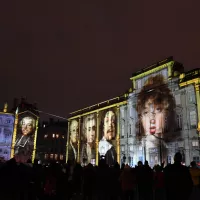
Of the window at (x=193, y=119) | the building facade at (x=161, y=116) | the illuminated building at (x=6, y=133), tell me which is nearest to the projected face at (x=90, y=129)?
the building facade at (x=161, y=116)

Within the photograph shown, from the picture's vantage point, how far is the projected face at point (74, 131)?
57569 millimetres

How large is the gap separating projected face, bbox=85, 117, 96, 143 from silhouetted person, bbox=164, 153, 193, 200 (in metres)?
46.7

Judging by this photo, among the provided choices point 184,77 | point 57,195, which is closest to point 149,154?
point 184,77

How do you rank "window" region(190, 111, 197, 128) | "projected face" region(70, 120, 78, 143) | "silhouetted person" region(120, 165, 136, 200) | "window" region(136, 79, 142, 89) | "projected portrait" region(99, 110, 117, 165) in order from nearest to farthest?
"silhouetted person" region(120, 165, 136, 200)
"window" region(190, 111, 197, 128)
"window" region(136, 79, 142, 89)
"projected portrait" region(99, 110, 117, 165)
"projected face" region(70, 120, 78, 143)

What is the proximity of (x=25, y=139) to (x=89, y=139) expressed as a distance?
17.0 m

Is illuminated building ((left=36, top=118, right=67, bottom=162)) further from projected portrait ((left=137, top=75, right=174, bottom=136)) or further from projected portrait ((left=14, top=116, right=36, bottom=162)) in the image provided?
projected portrait ((left=137, top=75, right=174, bottom=136))

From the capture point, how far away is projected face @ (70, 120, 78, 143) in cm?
5757

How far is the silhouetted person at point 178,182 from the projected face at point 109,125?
4224cm

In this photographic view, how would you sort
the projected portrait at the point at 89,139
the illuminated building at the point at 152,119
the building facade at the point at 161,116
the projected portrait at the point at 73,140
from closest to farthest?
the building facade at the point at 161,116 → the illuminated building at the point at 152,119 → the projected portrait at the point at 89,139 → the projected portrait at the point at 73,140

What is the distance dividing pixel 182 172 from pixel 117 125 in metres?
41.7

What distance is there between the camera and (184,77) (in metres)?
36.5

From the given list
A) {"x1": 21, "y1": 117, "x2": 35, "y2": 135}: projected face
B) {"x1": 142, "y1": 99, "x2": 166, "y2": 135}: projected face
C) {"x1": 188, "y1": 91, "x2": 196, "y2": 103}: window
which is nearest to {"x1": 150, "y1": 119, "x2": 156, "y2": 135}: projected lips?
{"x1": 142, "y1": 99, "x2": 166, "y2": 135}: projected face

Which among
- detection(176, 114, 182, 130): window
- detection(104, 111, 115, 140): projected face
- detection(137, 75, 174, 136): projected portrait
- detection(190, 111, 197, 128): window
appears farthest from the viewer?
detection(104, 111, 115, 140): projected face

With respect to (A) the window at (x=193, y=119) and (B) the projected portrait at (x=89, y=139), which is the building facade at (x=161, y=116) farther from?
(B) the projected portrait at (x=89, y=139)
